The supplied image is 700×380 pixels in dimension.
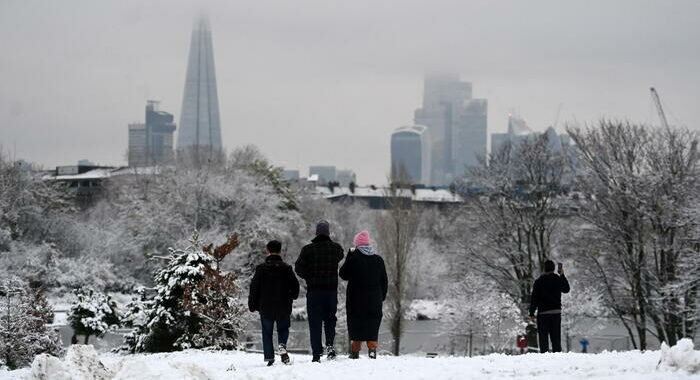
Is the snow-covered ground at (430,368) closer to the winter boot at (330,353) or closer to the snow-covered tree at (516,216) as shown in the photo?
the winter boot at (330,353)

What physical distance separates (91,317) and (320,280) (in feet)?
74.9

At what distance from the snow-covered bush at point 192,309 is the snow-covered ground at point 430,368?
874cm

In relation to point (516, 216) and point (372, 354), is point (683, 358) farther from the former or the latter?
point (516, 216)

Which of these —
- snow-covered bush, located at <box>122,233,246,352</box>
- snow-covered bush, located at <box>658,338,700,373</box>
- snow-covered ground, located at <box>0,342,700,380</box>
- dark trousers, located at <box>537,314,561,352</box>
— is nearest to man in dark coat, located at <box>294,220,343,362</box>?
snow-covered ground, located at <box>0,342,700,380</box>

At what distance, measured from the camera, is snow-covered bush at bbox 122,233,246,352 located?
22.3 metres

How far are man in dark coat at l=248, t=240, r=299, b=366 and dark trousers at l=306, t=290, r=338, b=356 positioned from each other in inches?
12.0

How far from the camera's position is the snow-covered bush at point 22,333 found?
A: 23.3 metres

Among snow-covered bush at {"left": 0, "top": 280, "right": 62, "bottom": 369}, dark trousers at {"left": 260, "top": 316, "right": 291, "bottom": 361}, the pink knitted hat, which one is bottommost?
snow-covered bush at {"left": 0, "top": 280, "right": 62, "bottom": 369}

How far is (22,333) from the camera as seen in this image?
23906 mm

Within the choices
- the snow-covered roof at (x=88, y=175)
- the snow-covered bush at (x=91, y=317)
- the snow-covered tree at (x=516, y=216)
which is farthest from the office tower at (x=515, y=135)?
the snow-covered roof at (x=88, y=175)

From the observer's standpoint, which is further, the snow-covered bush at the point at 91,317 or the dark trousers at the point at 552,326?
the snow-covered bush at the point at 91,317

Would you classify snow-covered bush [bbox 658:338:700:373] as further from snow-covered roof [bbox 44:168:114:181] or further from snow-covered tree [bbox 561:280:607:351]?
snow-covered roof [bbox 44:168:114:181]

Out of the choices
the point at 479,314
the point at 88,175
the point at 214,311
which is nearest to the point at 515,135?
the point at 88,175

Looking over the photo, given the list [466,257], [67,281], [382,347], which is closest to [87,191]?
[67,281]
